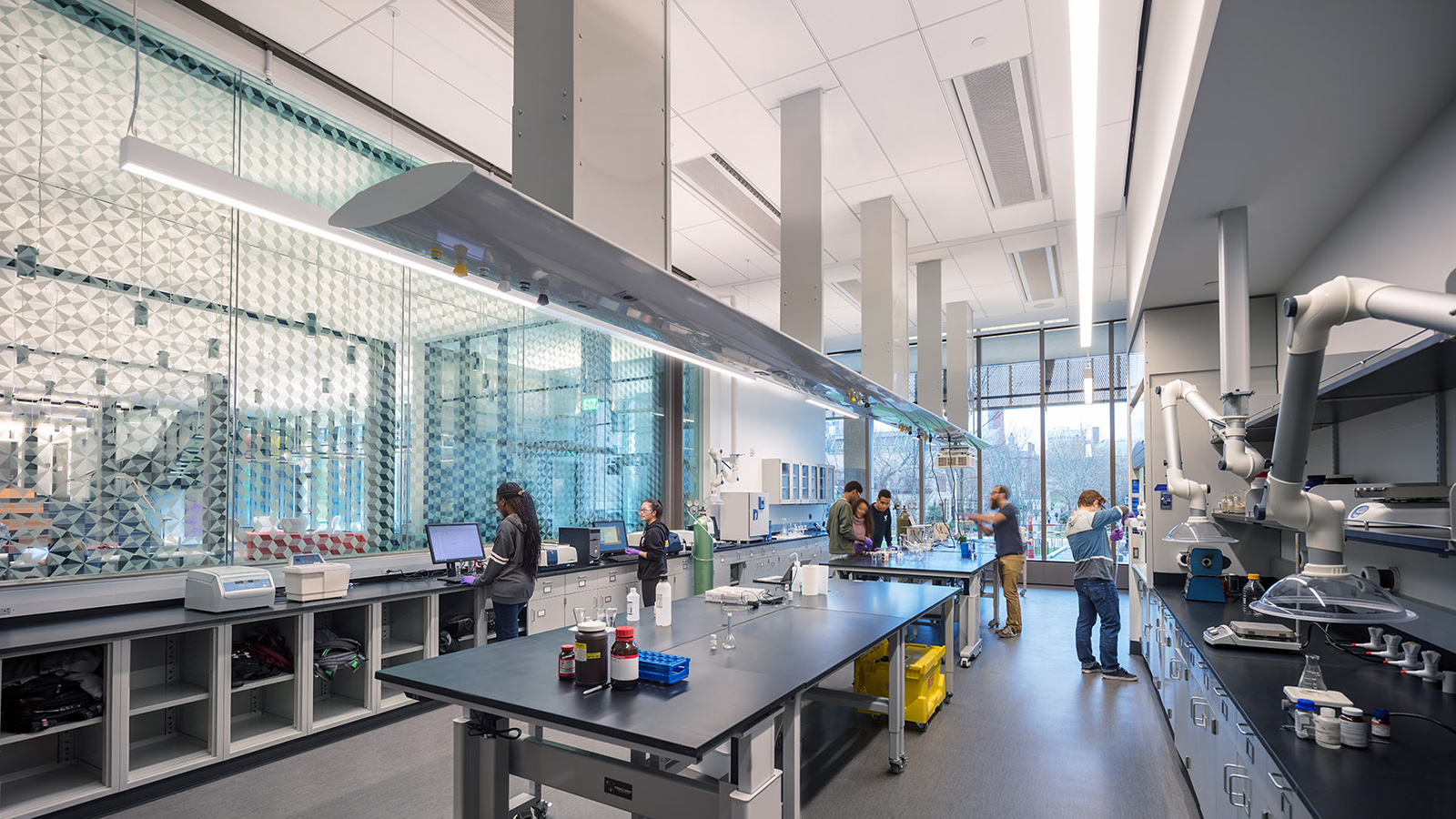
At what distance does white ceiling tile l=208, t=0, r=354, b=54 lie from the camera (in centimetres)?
355

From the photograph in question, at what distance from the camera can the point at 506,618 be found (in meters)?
4.82

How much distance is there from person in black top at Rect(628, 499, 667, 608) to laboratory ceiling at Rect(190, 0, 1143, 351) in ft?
9.02

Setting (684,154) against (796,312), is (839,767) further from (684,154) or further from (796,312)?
(684,154)

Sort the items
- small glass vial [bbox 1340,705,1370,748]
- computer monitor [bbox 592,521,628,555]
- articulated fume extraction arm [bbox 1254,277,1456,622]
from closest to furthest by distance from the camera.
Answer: articulated fume extraction arm [bbox 1254,277,1456,622] < small glass vial [bbox 1340,705,1370,748] < computer monitor [bbox 592,521,628,555]

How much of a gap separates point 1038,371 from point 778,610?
847cm

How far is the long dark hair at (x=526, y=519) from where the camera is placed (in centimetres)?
473

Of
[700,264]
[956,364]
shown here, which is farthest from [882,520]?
[700,264]

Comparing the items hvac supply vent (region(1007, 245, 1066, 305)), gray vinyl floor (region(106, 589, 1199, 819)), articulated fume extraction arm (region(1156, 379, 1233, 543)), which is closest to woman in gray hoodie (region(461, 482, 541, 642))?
gray vinyl floor (region(106, 589, 1199, 819))

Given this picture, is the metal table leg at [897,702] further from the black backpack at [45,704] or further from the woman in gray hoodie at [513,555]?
the black backpack at [45,704]

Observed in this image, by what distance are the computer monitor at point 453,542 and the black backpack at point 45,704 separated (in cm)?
199

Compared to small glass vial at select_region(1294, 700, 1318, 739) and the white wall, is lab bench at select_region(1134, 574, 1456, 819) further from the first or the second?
the white wall

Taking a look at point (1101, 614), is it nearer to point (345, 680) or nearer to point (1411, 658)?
point (1411, 658)

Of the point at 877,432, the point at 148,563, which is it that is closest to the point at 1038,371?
the point at 877,432

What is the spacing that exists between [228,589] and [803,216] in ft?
12.9
